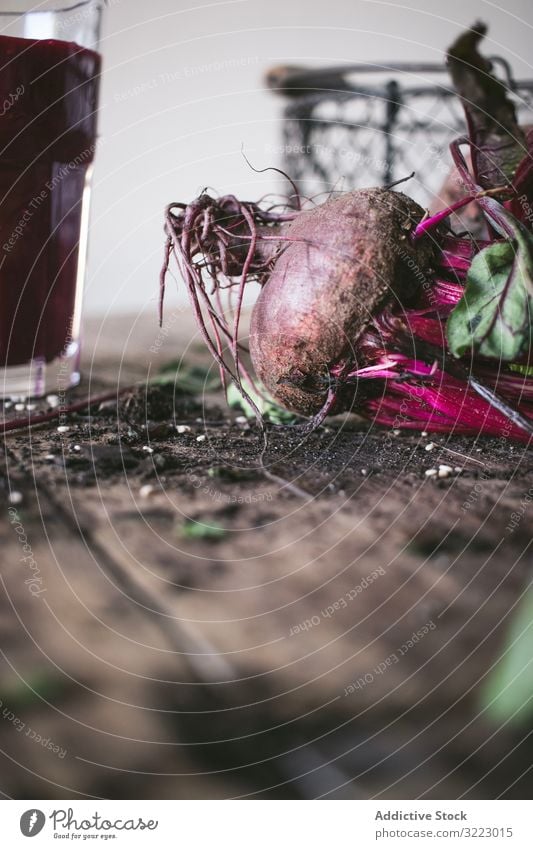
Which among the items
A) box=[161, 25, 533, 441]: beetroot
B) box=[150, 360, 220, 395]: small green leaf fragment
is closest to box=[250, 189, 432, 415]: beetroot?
box=[161, 25, 533, 441]: beetroot

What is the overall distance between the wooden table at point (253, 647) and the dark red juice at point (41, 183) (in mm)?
342

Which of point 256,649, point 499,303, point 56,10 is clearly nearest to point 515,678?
point 256,649

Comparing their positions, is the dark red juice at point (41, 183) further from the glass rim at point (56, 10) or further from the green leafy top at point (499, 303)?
the green leafy top at point (499, 303)

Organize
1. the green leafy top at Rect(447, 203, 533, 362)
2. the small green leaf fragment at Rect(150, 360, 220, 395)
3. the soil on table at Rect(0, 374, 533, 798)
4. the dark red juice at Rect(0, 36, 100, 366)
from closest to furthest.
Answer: the soil on table at Rect(0, 374, 533, 798), the green leafy top at Rect(447, 203, 533, 362), the dark red juice at Rect(0, 36, 100, 366), the small green leaf fragment at Rect(150, 360, 220, 395)

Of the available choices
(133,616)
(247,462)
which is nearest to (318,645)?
(133,616)

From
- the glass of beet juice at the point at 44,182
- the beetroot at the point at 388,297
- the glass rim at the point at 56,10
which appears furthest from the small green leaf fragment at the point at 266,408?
the glass rim at the point at 56,10

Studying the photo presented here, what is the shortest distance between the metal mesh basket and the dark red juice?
Answer: 0.31 meters

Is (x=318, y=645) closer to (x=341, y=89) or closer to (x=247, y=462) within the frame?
(x=247, y=462)

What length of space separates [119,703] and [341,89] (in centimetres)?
87

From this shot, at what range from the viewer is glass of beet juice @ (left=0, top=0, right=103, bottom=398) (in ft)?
2.62

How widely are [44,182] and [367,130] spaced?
48 centimetres

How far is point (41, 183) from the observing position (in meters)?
0.84

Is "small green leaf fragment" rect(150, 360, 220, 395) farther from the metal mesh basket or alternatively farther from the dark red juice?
the metal mesh basket
